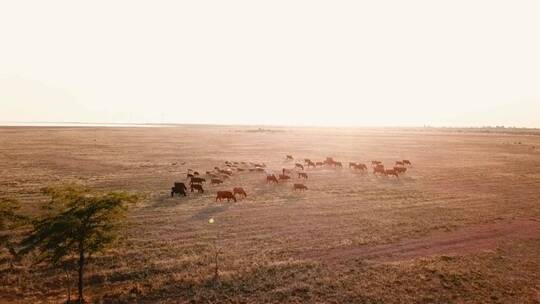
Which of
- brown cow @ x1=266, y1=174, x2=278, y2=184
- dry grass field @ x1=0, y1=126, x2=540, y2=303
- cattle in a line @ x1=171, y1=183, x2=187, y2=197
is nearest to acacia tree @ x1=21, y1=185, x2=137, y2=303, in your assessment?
dry grass field @ x1=0, y1=126, x2=540, y2=303

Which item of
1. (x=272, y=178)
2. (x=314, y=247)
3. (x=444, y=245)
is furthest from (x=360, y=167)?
(x=314, y=247)

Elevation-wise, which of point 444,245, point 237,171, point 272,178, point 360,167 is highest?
point 360,167

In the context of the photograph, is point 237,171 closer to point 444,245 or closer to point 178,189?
point 178,189

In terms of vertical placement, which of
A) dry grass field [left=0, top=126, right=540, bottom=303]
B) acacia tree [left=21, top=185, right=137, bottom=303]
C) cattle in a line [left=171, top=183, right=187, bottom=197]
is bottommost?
dry grass field [left=0, top=126, right=540, bottom=303]

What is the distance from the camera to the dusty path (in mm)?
19781

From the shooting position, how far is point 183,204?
96.6 feet

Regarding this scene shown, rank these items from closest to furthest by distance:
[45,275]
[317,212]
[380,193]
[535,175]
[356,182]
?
[45,275] → [317,212] → [380,193] → [356,182] → [535,175]

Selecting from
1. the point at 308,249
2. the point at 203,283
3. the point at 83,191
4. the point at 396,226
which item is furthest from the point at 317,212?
the point at 83,191

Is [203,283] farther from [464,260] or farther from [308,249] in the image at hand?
[464,260]

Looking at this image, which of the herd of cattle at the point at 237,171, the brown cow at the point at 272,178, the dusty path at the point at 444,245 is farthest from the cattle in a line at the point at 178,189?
the dusty path at the point at 444,245

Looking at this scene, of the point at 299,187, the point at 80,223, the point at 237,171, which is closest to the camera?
the point at 80,223

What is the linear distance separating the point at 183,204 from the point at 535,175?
129 ft

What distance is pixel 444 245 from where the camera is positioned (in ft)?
70.5

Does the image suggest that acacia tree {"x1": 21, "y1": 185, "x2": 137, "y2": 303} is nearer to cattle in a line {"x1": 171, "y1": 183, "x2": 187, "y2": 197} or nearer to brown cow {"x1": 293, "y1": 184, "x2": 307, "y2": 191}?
cattle in a line {"x1": 171, "y1": 183, "x2": 187, "y2": 197}
